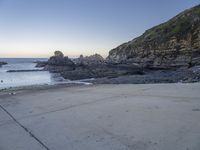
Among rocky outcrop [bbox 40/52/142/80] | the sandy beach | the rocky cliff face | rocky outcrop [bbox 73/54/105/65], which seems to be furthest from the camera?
rocky outcrop [bbox 73/54/105/65]

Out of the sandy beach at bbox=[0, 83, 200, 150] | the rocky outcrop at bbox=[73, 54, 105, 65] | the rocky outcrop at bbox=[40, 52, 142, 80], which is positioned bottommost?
the rocky outcrop at bbox=[73, 54, 105, 65]

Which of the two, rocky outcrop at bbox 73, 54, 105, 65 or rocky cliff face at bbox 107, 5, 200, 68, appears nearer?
rocky cliff face at bbox 107, 5, 200, 68

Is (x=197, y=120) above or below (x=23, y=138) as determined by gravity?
above

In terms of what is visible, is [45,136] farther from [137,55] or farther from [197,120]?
[137,55]

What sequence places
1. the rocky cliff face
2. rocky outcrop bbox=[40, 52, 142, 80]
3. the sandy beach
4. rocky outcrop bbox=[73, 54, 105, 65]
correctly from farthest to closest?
rocky outcrop bbox=[73, 54, 105, 65] < the rocky cliff face < rocky outcrop bbox=[40, 52, 142, 80] < the sandy beach

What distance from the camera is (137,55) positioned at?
81.3 m

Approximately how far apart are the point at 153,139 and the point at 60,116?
346 centimetres

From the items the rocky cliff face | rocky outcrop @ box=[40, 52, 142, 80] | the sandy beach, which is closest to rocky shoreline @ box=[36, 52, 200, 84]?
rocky outcrop @ box=[40, 52, 142, 80]

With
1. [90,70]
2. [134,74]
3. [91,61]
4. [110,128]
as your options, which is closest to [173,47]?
[90,70]

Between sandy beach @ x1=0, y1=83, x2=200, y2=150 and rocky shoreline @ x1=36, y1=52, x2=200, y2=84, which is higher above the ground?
sandy beach @ x1=0, y1=83, x2=200, y2=150

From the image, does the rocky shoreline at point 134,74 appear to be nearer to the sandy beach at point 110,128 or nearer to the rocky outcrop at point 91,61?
the rocky outcrop at point 91,61

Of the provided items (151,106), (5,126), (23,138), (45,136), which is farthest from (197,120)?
(5,126)

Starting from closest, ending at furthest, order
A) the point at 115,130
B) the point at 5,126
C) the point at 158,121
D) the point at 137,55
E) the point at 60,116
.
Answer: the point at 115,130
the point at 158,121
the point at 5,126
the point at 60,116
the point at 137,55

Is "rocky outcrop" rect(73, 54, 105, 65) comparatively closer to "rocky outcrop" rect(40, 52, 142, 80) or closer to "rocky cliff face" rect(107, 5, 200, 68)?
"rocky outcrop" rect(40, 52, 142, 80)
